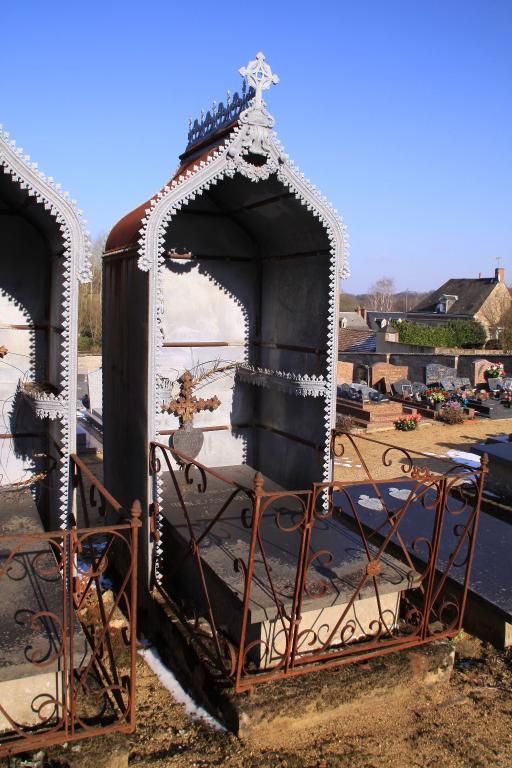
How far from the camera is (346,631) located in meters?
5.35

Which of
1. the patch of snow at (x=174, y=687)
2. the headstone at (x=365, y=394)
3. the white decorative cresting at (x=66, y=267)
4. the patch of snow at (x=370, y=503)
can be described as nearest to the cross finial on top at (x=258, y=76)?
the white decorative cresting at (x=66, y=267)

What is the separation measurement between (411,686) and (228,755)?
4.97 ft

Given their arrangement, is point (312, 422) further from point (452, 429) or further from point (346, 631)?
point (452, 429)

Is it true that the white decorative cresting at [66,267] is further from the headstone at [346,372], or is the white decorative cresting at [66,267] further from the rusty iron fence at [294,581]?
the headstone at [346,372]

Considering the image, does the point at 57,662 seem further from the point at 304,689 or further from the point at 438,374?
the point at 438,374

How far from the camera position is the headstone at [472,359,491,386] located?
24.1 metres

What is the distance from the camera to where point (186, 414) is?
313 inches

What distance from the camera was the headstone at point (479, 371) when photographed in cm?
2412

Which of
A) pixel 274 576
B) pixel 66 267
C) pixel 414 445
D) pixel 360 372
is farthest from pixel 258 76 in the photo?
pixel 360 372

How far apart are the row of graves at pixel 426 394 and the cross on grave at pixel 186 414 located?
34.4ft

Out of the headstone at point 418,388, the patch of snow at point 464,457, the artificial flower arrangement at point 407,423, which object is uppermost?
the headstone at point 418,388

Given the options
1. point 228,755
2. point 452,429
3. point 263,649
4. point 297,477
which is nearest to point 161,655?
point 263,649

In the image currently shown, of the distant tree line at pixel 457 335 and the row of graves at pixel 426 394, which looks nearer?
the row of graves at pixel 426 394

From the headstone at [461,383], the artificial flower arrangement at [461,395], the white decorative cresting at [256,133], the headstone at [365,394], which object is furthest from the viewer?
the headstone at [461,383]
